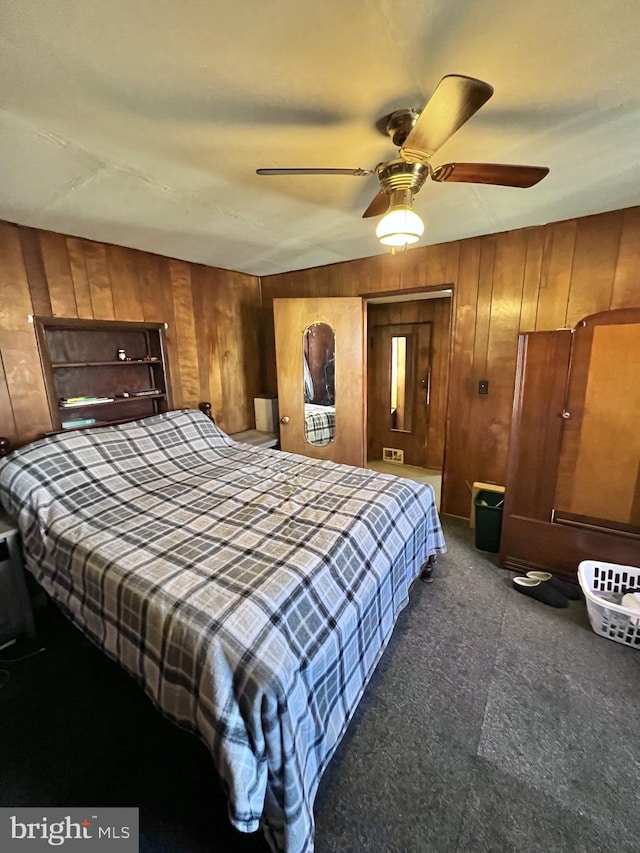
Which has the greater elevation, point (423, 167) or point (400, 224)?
point (423, 167)

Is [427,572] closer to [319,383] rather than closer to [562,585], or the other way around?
[562,585]

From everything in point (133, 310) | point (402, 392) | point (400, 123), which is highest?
point (400, 123)

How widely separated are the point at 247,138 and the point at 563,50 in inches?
41.7

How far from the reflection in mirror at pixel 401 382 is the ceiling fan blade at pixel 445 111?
3.17 meters

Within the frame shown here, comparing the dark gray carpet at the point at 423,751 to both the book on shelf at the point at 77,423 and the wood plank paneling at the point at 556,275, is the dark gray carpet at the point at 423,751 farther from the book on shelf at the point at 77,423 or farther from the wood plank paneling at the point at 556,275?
the wood plank paneling at the point at 556,275

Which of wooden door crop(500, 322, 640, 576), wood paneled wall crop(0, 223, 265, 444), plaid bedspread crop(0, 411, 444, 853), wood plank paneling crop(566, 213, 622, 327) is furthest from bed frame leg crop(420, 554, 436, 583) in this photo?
wood paneled wall crop(0, 223, 265, 444)

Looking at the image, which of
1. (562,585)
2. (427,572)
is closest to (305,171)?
(427,572)

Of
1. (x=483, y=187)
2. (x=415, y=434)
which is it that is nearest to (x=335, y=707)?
(x=483, y=187)

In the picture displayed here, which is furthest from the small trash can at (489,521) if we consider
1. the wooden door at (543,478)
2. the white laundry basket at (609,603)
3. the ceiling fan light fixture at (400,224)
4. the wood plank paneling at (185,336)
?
the wood plank paneling at (185,336)

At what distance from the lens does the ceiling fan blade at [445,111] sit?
880 millimetres

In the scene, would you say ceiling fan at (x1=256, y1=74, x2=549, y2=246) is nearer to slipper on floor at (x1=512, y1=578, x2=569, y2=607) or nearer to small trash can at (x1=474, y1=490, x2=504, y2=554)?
small trash can at (x1=474, y1=490, x2=504, y2=554)

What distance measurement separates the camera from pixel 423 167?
133 cm

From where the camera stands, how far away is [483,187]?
1823 millimetres

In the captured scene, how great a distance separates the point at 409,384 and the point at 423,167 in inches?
127
